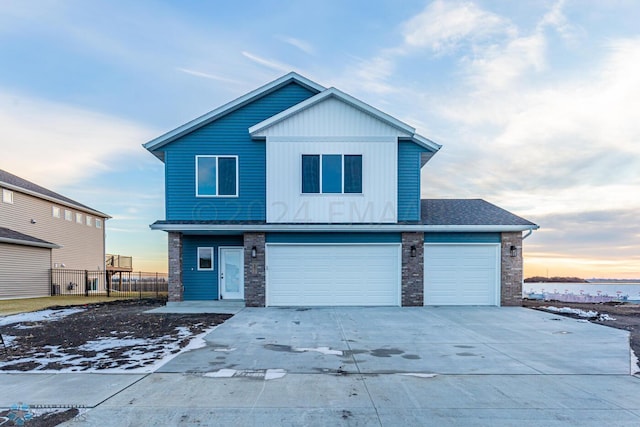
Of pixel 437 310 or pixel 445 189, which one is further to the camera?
pixel 445 189

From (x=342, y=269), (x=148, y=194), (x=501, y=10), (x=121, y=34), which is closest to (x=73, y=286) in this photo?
(x=148, y=194)

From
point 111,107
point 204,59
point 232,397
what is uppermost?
point 204,59

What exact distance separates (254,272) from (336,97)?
6852 millimetres

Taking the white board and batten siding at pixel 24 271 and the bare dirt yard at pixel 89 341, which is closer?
the bare dirt yard at pixel 89 341

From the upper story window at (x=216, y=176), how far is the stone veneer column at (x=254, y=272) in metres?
1.87

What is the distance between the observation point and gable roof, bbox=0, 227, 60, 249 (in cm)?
1794

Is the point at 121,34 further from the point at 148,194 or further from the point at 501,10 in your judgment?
the point at 501,10

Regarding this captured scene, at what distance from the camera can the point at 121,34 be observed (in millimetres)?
13609

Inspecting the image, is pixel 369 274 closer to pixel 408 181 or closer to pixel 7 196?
pixel 408 181

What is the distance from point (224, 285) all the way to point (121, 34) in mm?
10014

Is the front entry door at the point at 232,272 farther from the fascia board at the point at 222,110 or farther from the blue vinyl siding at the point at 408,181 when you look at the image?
the blue vinyl siding at the point at 408,181

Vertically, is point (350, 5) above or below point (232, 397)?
above

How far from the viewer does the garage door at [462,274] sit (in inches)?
519

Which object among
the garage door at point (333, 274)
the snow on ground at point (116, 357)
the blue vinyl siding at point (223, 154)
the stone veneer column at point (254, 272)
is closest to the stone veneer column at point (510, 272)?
the garage door at point (333, 274)
